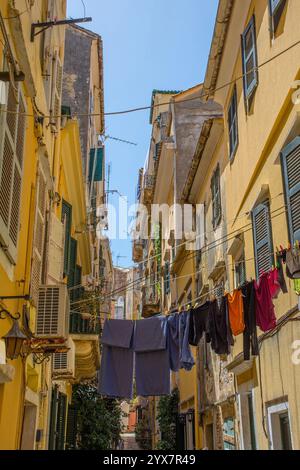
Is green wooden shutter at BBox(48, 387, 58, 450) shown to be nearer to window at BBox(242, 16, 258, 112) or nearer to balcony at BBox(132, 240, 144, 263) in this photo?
window at BBox(242, 16, 258, 112)

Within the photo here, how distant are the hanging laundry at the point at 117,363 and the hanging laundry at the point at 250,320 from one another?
120 inches

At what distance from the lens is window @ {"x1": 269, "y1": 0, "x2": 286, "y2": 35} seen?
7.58 m

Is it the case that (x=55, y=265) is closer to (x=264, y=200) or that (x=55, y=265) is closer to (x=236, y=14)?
(x=264, y=200)

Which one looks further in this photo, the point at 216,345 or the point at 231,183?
the point at 231,183

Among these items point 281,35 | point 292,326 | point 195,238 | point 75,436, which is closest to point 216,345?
point 292,326

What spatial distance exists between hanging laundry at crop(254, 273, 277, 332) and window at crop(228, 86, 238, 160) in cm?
397

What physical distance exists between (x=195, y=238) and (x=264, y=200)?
7.70 metres

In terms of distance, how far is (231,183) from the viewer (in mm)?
11281

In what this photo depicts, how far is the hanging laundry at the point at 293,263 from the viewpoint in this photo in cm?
600

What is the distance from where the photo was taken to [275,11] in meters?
7.82

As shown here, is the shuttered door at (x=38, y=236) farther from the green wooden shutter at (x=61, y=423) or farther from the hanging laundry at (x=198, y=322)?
the green wooden shutter at (x=61, y=423)

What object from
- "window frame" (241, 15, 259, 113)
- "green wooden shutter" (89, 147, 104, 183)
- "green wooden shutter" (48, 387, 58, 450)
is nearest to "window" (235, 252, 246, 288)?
"window frame" (241, 15, 259, 113)
